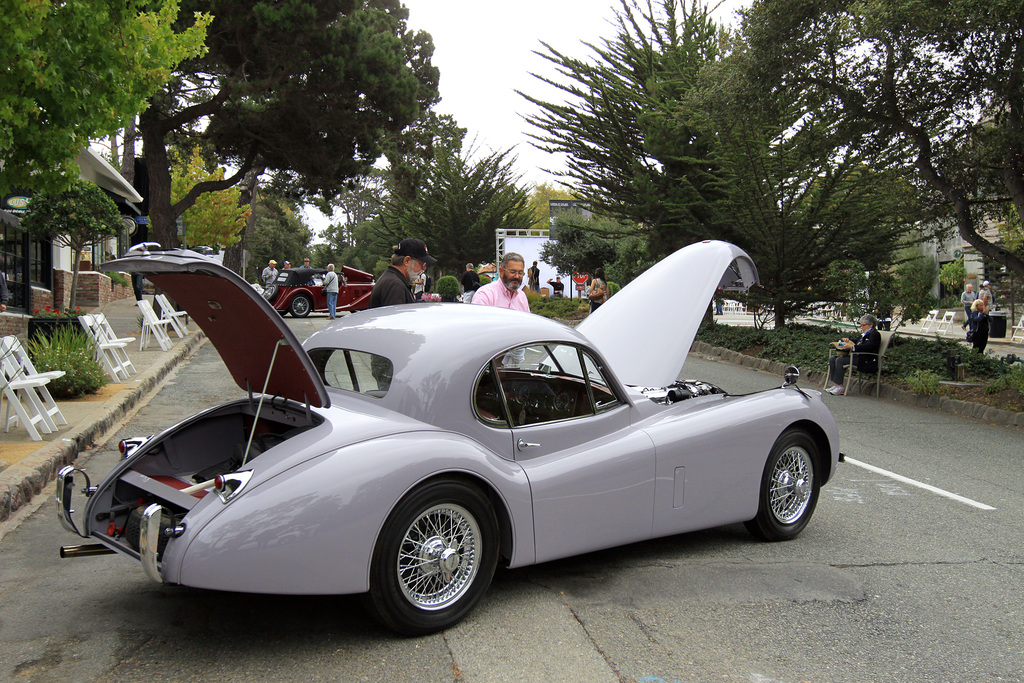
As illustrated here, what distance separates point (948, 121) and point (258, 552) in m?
13.5

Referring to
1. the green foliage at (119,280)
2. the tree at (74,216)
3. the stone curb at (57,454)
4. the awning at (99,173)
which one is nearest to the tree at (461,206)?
the green foliage at (119,280)

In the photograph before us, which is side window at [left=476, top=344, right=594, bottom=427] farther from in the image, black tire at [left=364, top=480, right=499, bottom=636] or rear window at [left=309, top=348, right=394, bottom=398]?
black tire at [left=364, top=480, right=499, bottom=636]

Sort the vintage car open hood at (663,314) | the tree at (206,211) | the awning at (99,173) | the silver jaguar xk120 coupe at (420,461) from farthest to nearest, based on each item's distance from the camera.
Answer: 1. the tree at (206,211)
2. the awning at (99,173)
3. the vintage car open hood at (663,314)
4. the silver jaguar xk120 coupe at (420,461)

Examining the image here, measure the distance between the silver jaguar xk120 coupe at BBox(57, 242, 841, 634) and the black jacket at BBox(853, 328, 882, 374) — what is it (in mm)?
8899

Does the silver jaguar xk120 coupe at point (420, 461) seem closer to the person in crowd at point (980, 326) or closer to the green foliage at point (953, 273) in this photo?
the person in crowd at point (980, 326)

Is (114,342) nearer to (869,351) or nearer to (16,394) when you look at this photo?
(16,394)

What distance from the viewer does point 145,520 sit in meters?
3.28

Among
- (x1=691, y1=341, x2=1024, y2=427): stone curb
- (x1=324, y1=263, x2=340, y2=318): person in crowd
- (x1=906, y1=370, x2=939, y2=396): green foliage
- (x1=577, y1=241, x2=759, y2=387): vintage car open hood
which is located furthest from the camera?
(x1=324, y1=263, x2=340, y2=318): person in crowd

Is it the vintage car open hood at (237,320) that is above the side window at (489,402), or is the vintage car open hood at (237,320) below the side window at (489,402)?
above

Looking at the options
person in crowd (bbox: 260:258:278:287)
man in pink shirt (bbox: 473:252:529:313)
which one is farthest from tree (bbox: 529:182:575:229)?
man in pink shirt (bbox: 473:252:529:313)

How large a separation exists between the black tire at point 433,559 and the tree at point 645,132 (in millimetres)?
18393

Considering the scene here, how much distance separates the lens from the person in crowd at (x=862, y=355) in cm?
1354

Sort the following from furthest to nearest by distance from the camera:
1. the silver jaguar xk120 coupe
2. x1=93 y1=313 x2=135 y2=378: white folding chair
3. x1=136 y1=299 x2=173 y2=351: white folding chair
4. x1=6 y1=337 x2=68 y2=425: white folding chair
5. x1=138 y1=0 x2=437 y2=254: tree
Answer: x1=138 y1=0 x2=437 y2=254: tree → x1=136 y1=299 x2=173 y2=351: white folding chair → x1=93 y1=313 x2=135 y2=378: white folding chair → x1=6 y1=337 x2=68 y2=425: white folding chair → the silver jaguar xk120 coupe

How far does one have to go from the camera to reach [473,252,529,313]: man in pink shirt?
734 centimetres
